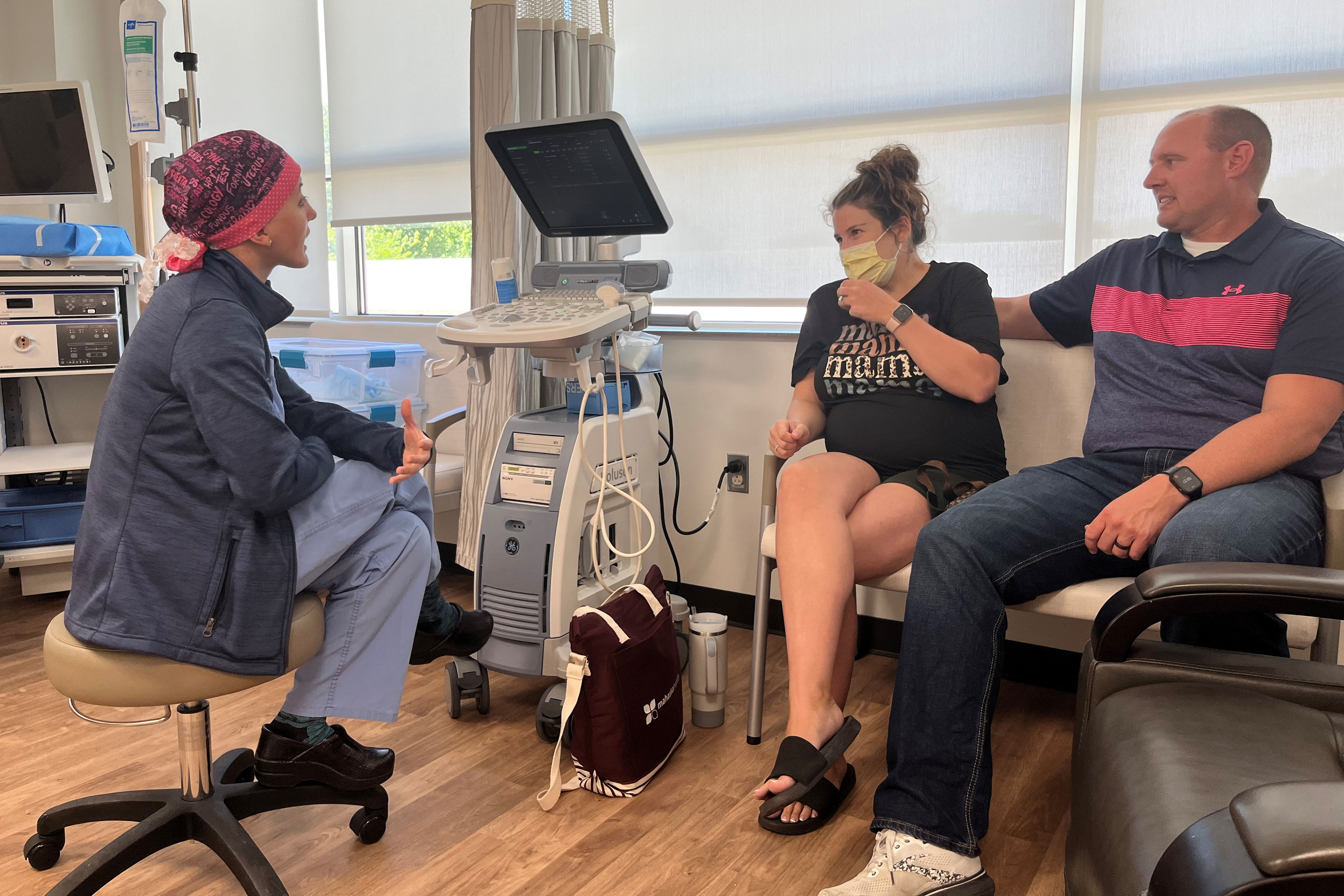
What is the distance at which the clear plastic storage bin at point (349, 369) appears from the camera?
284cm

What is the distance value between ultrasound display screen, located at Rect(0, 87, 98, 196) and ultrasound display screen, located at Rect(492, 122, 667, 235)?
155 cm

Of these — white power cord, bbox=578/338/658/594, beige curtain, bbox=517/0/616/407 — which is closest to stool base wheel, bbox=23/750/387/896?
white power cord, bbox=578/338/658/594

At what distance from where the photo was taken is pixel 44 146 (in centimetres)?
283

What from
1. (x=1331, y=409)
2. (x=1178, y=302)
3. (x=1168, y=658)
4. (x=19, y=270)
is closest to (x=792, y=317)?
(x=1178, y=302)

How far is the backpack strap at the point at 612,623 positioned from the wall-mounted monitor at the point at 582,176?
0.84 meters

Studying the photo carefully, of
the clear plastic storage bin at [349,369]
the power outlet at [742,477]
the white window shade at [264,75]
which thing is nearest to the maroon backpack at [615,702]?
the power outlet at [742,477]

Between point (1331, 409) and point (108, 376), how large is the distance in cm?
335

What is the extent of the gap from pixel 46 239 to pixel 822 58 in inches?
88.0

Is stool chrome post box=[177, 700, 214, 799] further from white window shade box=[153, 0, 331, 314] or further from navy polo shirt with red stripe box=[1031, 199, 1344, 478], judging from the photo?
white window shade box=[153, 0, 331, 314]

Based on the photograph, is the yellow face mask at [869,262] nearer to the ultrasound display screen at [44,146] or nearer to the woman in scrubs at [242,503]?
the woman in scrubs at [242,503]

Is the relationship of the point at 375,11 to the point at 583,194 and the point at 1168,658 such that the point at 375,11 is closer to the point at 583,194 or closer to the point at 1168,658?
the point at 583,194

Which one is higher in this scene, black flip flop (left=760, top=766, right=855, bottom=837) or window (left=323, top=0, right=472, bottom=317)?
window (left=323, top=0, right=472, bottom=317)

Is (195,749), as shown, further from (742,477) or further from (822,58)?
(822,58)

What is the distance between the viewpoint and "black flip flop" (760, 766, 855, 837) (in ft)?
5.27
